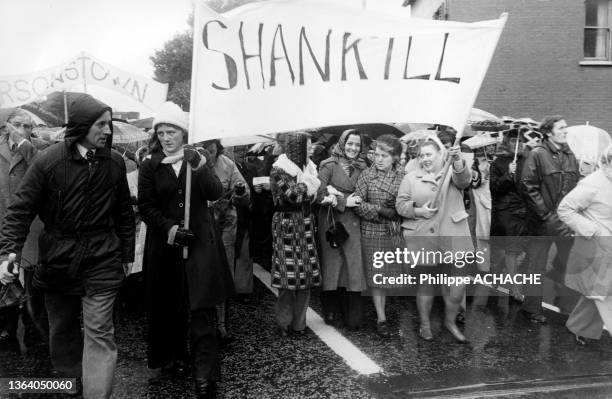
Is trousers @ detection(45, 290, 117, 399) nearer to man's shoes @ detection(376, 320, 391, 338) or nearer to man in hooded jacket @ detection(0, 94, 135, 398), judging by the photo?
man in hooded jacket @ detection(0, 94, 135, 398)

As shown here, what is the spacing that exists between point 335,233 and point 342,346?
102cm

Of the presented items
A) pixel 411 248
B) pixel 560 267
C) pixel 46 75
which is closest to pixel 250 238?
pixel 411 248

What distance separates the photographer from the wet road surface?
3844mm

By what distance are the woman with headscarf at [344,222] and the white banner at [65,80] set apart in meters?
5.59

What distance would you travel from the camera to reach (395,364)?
14.2ft

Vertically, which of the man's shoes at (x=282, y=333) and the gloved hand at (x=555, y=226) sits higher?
the gloved hand at (x=555, y=226)

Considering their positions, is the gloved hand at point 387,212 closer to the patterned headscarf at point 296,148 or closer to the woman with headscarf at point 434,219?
the woman with headscarf at point 434,219

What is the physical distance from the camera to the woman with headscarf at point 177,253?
3820 mm

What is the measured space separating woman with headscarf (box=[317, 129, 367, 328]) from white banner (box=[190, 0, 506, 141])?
1.23 meters

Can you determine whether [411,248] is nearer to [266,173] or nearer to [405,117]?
[405,117]

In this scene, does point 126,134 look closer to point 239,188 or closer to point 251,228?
point 251,228

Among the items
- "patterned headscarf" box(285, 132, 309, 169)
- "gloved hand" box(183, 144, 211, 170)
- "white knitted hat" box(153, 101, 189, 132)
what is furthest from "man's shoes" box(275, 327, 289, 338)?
"white knitted hat" box(153, 101, 189, 132)

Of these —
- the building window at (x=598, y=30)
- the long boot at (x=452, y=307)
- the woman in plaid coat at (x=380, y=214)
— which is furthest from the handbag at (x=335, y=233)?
the building window at (x=598, y=30)

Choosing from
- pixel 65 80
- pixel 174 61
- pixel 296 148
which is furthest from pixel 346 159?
pixel 174 61
